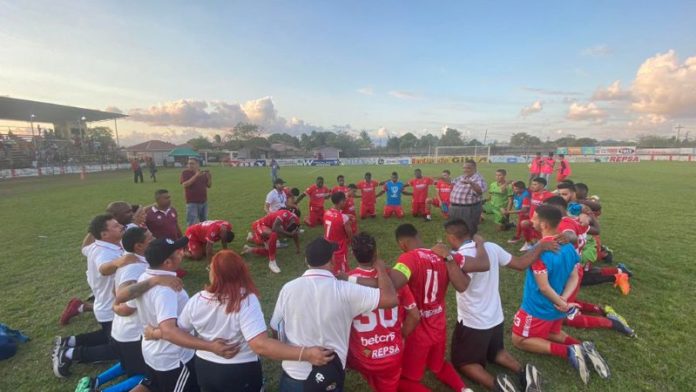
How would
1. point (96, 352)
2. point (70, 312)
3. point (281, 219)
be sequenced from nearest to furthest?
point (96, 352) < point (70, 312) < point (281, 219)

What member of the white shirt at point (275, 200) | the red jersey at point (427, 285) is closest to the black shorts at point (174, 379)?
the red jersey at point (427, 285)

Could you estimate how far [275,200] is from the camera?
938 centimetres

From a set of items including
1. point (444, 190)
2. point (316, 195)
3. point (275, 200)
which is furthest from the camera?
point (444, 190)

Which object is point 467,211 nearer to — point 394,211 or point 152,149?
point 394,211

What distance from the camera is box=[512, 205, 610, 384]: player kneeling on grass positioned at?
11.7 ft

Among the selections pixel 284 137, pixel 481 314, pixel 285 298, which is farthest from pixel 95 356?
pixel 284 137

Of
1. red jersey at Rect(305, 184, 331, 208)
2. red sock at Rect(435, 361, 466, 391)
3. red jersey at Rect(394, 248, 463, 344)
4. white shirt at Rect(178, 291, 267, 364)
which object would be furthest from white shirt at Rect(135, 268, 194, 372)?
red jersey at Rect(305, 184, 331, 208)

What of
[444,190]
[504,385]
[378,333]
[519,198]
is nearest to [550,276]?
[504,385]

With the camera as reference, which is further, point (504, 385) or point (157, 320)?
point (504, 385)

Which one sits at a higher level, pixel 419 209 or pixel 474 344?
pixel 474 344

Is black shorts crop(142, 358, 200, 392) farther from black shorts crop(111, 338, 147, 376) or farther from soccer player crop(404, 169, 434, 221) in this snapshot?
soccer player crop(404, 169, 434, 221)

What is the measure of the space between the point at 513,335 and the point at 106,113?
62963 mm

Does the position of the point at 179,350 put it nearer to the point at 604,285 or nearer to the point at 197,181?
the point at 197,181

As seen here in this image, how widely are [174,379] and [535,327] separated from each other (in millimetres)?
3916
